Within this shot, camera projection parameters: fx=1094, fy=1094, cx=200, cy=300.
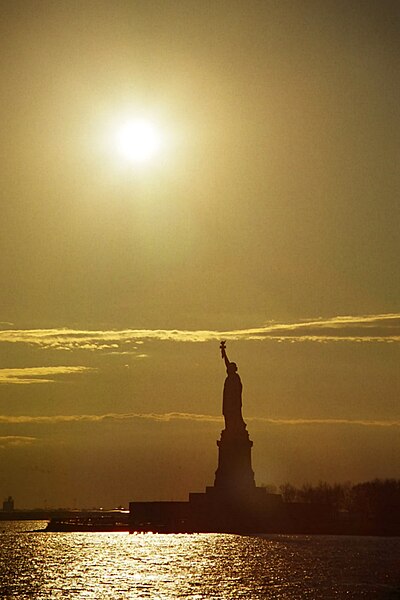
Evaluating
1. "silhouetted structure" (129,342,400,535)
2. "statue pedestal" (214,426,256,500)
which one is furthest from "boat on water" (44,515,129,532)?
"statue pedestal" (214,426,256,500)

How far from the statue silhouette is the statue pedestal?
3.00 feet

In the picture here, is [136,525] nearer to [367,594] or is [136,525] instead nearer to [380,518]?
[380,518]

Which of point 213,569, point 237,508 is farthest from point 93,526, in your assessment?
point 213,569

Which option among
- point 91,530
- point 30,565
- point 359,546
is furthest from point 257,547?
point 91,530

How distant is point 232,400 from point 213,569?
29.6 m

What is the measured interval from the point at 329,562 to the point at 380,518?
165ft

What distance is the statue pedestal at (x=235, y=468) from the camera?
95438mm

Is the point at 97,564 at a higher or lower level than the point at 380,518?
lower

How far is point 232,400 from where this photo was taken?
323 feet

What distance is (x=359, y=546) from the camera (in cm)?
9112

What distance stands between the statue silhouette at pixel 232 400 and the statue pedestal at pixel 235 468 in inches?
36.0

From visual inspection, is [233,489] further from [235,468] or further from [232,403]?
[232,403]

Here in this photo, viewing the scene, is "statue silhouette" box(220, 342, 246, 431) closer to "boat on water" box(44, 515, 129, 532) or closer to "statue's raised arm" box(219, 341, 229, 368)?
"statue's raised arm" box(219, 341, 229, 368)

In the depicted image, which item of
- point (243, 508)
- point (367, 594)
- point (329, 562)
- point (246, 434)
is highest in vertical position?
point (246, 434)
